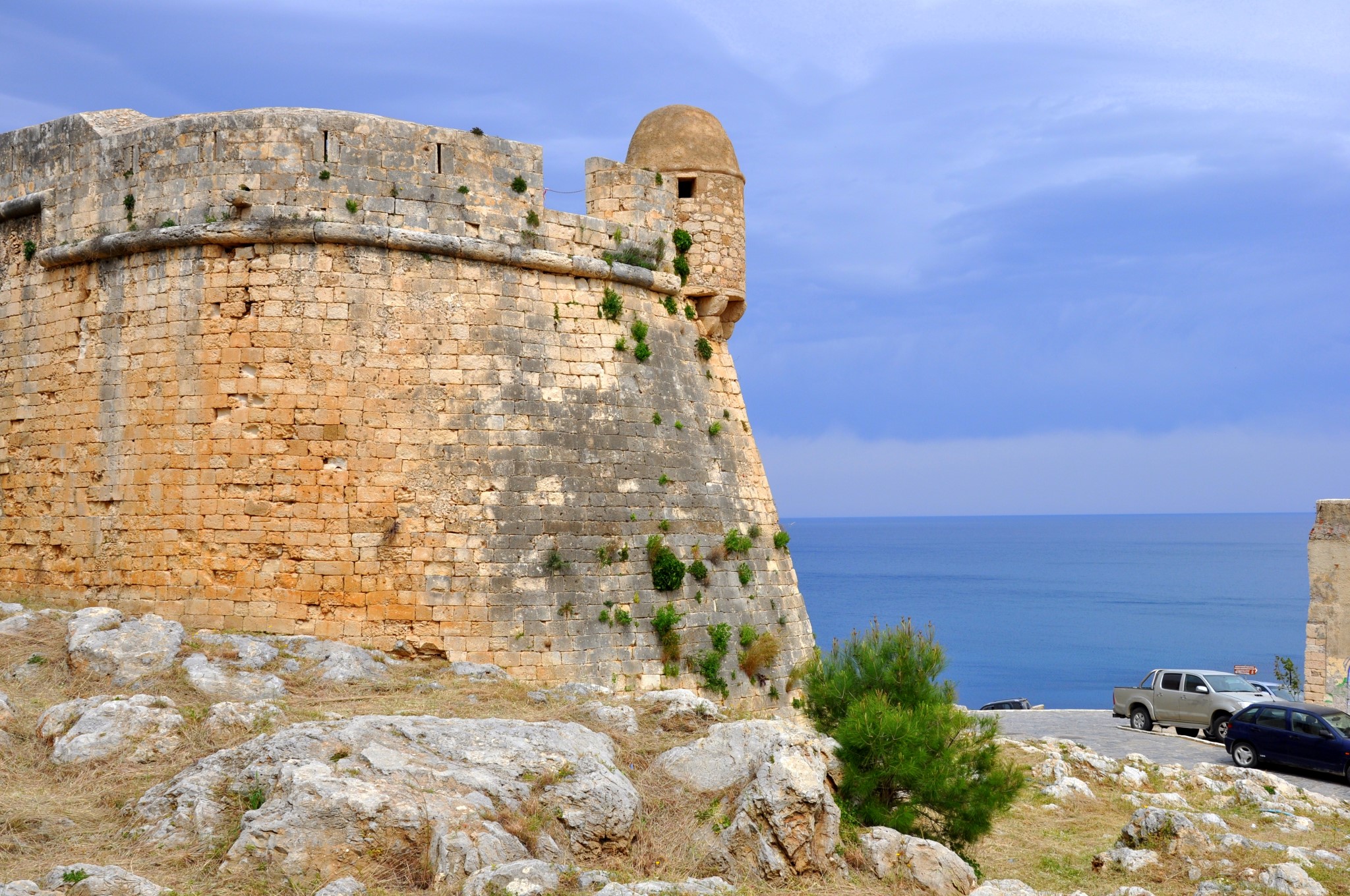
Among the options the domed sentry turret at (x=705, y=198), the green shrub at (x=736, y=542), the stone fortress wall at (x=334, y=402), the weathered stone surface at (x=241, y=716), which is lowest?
the weathered stone surface at (x=241, y=716)

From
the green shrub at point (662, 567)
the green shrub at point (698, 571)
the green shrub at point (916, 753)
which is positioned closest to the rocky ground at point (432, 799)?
the green shrub at point (916, 753)

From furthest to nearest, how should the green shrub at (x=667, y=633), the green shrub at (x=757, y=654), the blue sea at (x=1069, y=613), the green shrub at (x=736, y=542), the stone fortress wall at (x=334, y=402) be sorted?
the blue sea at (x=1069, y=613) → the green shrub at (x=736, y=542) → the green shrub at (x=757, y=654) → the green shrub at (x=667, y=633) → the stone fortress wall at (x=334, y=402)

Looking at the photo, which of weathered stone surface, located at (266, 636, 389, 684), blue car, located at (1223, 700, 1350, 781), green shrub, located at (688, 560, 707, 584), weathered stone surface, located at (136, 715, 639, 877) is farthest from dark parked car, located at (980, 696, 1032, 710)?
weathered stone surface, located at (136, 715, 639, 877)

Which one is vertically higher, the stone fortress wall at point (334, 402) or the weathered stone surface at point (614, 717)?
the stone fortress wall at point (334, 402)

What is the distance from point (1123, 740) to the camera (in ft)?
61.1

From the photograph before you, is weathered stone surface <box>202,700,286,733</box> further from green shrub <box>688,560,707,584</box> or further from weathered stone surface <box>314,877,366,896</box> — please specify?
green shrub <box>688,560,707,584</box>

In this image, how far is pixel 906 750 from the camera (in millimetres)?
8961

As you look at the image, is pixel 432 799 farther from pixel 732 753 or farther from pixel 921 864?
pixel 921 864

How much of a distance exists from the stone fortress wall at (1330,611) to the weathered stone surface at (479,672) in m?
17.5

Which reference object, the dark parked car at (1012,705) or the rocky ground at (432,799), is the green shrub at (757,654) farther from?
the dark parked car at (1012,705)

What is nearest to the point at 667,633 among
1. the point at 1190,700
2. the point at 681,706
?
the point at 681,706

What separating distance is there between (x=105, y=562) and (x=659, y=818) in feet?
24.9

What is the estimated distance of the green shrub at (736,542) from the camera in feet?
46.3

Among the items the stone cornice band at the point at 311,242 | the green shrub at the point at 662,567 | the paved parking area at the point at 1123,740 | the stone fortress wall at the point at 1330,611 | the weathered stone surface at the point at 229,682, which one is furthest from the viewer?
the stone fortress wall at the point at 1330,611
